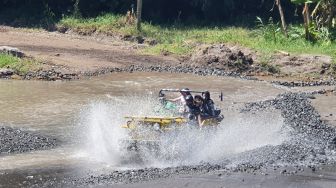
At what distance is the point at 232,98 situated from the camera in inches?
882

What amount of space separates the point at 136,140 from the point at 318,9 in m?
18.6

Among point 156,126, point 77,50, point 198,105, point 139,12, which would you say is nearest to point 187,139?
point 156,126

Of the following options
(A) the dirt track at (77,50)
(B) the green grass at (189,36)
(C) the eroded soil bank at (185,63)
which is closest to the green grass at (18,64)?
(C) the eroded soil bank at (185,63)

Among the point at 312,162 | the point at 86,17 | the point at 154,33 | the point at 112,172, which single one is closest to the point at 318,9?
the point at 154,33

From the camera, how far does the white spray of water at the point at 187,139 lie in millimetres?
14484

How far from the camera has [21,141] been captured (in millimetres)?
15828

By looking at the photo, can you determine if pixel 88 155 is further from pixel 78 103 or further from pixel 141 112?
pixel 78 103

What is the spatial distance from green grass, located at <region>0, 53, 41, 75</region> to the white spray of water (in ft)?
22.2

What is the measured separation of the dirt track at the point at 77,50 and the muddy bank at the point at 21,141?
32.6ft

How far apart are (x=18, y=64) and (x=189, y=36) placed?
10.4 metres

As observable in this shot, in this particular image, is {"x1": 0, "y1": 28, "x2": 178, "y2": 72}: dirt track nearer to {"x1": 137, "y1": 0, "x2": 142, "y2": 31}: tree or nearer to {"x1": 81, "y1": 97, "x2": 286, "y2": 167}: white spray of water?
{"x1": 137, "y1": 0, "x2": 142, "y2": 31}: tree

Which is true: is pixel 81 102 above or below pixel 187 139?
below

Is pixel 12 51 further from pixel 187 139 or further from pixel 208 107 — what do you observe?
pixel 187 139

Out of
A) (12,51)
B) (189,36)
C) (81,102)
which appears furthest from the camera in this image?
(189,36)
